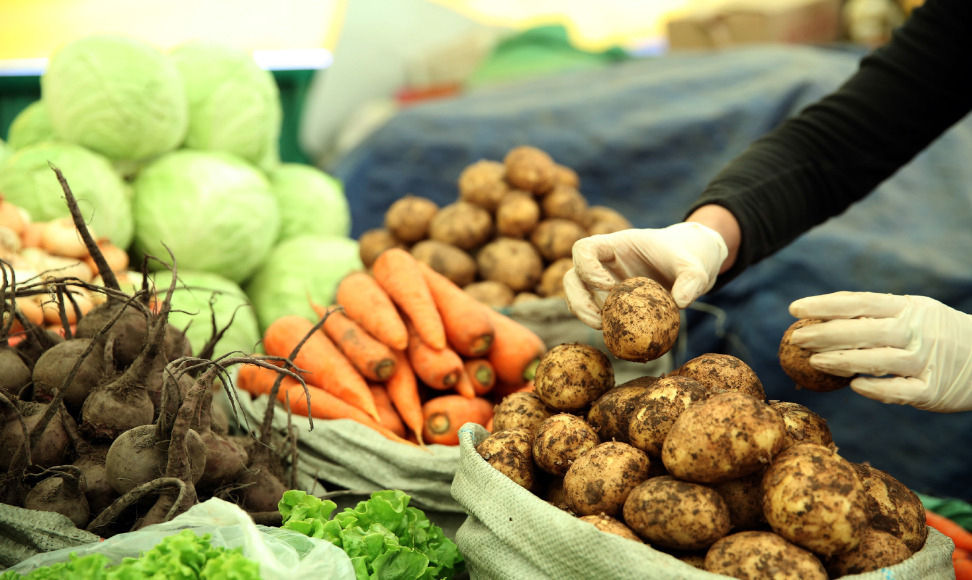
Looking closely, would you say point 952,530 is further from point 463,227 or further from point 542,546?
point 463,227

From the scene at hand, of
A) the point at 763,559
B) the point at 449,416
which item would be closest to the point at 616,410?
the point at 763,559

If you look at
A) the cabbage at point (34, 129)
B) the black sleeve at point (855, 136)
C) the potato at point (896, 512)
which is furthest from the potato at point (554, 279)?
the cabbage at point (34, 129)

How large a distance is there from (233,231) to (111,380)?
1.21 m

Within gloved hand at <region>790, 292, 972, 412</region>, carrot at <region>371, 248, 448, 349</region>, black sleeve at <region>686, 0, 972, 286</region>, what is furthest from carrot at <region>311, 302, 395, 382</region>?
gloved hand at <region>790, 292, 972, 412</region>

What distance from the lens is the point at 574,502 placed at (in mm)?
1194

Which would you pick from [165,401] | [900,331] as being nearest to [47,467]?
[165,401]

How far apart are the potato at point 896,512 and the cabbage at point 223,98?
2367 millimetres

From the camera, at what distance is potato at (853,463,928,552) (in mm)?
1160

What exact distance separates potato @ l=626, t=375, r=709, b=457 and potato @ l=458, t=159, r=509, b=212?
1.41 m

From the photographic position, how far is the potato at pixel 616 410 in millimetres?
1314

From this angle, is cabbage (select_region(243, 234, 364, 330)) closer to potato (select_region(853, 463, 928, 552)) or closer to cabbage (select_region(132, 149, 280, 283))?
cabbage (select_region(132, 149, 280, 283))

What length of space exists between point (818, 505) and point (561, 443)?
423 millimetres

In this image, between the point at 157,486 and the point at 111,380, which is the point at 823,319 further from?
the point at 111,380

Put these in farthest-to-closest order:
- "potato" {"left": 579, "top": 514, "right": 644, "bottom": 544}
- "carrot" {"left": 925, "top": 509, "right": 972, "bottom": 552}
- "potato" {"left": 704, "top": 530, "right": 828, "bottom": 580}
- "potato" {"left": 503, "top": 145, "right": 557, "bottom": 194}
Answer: "potato" {"left": 503, "top": 145, "right": 557, "bottom": 194} < "carrot" {"left": 925, "top": 509, "right": 972, "bottom": 552} < "potato" {"left": 579, "top": 514, "right": 644, "bottom": 544} < "potato" {"left": 704, "top": 530, "right": 828, "bottom": 580}
